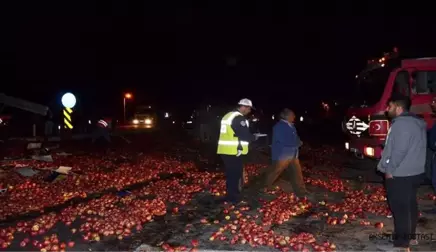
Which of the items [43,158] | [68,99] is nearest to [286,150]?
[43,158]

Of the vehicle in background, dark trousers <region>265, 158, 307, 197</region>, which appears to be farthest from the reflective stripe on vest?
the vehicle in background

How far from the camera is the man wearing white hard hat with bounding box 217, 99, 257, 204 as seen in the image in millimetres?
8391

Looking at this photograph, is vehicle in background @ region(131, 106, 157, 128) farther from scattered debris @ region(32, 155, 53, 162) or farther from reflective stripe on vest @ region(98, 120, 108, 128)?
scattered debris @ region(32, 155, 53, 162)

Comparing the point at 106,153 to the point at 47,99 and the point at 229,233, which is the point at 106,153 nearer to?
the point at 229,233

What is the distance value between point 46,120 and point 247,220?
18.1 m

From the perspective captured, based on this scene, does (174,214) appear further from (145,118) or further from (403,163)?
(145,118)

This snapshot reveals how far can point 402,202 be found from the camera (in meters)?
5.75

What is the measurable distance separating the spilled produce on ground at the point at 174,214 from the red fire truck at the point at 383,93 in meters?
1.20

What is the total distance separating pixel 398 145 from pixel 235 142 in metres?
3.40

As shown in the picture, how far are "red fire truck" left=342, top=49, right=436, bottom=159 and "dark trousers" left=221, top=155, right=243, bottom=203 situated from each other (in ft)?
13.6

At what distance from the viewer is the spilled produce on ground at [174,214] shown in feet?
21.1

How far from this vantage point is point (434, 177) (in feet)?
26.8

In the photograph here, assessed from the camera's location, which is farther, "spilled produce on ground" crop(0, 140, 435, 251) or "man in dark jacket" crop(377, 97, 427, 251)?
"spilled produce on ground" crop(0, 140, 435, 251)

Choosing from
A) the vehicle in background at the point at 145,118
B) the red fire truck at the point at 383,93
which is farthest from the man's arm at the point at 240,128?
the vehicle in background at the point at 145,118
